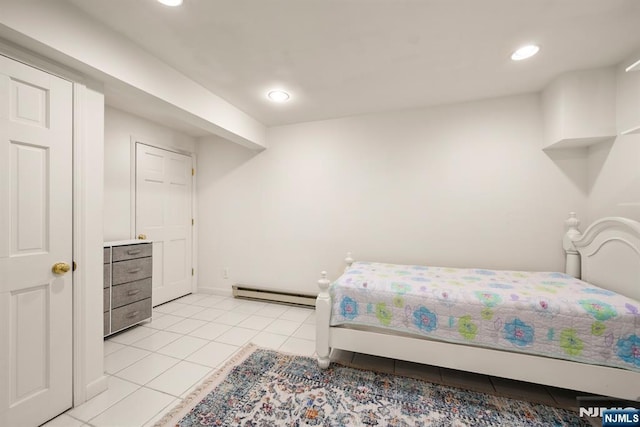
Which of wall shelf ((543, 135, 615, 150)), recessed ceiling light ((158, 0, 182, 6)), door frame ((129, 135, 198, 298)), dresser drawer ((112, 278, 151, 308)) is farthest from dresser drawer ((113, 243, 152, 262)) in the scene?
wall shelf ((543, 135, 615, 150))

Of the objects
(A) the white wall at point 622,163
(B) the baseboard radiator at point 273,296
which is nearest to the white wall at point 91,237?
(B) the baseboard radiator at point 273,296

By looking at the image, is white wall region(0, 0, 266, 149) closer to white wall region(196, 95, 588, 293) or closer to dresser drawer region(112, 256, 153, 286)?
white wall region(196, 95, 588, 293)

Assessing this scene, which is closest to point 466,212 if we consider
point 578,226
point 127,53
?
point 578,226

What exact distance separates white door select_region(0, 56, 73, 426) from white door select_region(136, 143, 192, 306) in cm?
177

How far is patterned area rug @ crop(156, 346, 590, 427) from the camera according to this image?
5.05 feet

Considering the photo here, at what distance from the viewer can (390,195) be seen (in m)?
3.05

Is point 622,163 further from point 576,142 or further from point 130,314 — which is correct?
point 130,314

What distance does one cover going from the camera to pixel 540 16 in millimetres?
1573

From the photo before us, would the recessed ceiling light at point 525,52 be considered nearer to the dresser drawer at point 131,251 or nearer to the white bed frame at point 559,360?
the white bed frame at point 559,360

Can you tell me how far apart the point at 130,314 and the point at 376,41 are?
349 centimetres

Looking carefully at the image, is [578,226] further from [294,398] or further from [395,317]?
[294,398]

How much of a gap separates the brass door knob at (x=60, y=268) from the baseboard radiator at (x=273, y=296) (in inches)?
87.7

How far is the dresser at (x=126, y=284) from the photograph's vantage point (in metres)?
2.56

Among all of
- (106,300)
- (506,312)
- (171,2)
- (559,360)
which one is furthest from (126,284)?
(559,360)
